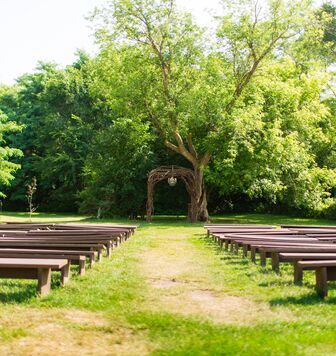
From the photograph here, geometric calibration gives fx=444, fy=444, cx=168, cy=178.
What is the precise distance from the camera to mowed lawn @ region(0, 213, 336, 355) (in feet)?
13.5

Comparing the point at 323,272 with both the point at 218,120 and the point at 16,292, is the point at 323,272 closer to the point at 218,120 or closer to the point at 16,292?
the point at 16,292

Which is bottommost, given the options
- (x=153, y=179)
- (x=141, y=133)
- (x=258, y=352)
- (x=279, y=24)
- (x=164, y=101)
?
(x=258, y=352)

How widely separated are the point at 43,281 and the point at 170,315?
6.42 feet

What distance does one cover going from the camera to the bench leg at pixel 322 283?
609 cm

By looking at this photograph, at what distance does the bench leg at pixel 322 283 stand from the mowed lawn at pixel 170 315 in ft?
0.47

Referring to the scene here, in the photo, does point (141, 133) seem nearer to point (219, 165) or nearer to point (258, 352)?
point (219, 165)

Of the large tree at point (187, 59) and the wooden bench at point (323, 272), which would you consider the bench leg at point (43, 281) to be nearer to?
the wooden bench at point (323, 272)

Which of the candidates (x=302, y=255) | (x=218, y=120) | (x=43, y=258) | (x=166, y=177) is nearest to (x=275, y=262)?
(x=302, y=255)

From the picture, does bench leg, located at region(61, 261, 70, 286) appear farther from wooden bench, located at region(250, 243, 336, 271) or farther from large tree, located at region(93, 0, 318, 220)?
large tree, located at region(93, 0, 318, 220)

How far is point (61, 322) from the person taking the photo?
4.80 m

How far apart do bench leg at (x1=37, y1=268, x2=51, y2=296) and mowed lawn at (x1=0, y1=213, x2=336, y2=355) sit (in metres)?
0.13

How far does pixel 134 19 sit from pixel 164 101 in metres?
4.93

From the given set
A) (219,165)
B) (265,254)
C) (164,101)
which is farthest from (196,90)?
(265,254)

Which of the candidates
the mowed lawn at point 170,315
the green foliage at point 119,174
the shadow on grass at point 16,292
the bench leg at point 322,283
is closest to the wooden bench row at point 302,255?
the bench leg at point 322,283
